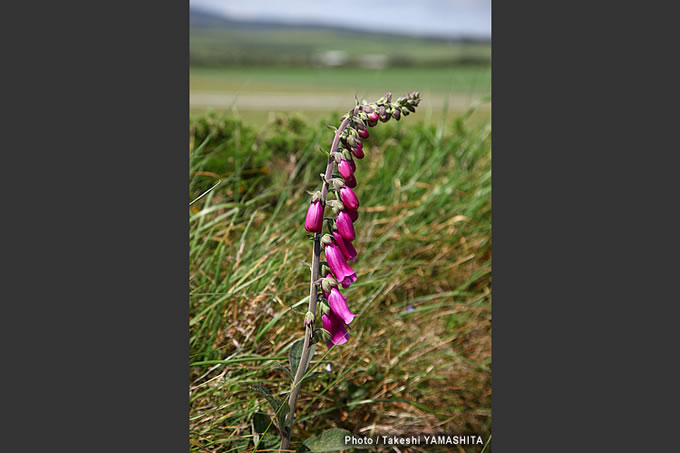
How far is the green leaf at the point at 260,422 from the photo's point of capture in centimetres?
360

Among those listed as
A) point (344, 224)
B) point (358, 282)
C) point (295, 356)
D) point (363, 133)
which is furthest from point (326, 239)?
point (358, 282)

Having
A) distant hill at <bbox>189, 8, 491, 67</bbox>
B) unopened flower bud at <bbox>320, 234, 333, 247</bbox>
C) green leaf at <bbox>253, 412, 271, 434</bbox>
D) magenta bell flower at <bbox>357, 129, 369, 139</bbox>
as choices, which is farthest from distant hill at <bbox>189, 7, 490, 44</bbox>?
green leaf at <bbox>253, 412, 271, 434</bbox>

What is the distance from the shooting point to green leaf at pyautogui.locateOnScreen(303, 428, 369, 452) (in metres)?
3.52

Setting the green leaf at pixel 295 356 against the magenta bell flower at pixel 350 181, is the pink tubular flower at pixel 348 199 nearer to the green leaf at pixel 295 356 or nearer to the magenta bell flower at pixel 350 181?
the magenta bell flower at pixel 350 181

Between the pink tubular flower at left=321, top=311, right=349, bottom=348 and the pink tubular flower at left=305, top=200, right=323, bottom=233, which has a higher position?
the pink tubular flower at left=305, top=200, right=323, bottom=233

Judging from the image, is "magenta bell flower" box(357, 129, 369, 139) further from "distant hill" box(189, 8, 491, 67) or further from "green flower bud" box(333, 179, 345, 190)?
"distant hill" box(189, 8, 491, 67)

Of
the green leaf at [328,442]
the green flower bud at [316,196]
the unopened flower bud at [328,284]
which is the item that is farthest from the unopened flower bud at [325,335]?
the green flower bud at [316,196]

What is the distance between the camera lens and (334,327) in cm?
336

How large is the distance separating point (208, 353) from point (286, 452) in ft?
2.61

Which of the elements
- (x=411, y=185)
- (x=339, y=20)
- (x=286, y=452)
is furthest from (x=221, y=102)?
(x=286, y=452)

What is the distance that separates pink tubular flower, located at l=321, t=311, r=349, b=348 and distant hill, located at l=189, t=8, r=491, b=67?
2198 mm

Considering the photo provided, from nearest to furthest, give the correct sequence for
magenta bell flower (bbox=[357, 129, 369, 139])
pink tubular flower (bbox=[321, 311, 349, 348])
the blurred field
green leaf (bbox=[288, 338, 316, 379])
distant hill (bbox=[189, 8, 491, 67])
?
magenta bell flower (bbox=[357, 129, 369, 139]) < pink tubular flower (bbox=[321, 311, 349, 348]) < green leaf (bbox=[288, 338, 316, 379]) < distant hill (bbox=[189, 8, 491, 67]) < the blurred field

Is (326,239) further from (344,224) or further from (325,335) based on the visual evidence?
(325,335)

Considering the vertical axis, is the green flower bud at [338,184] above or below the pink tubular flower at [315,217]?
above
